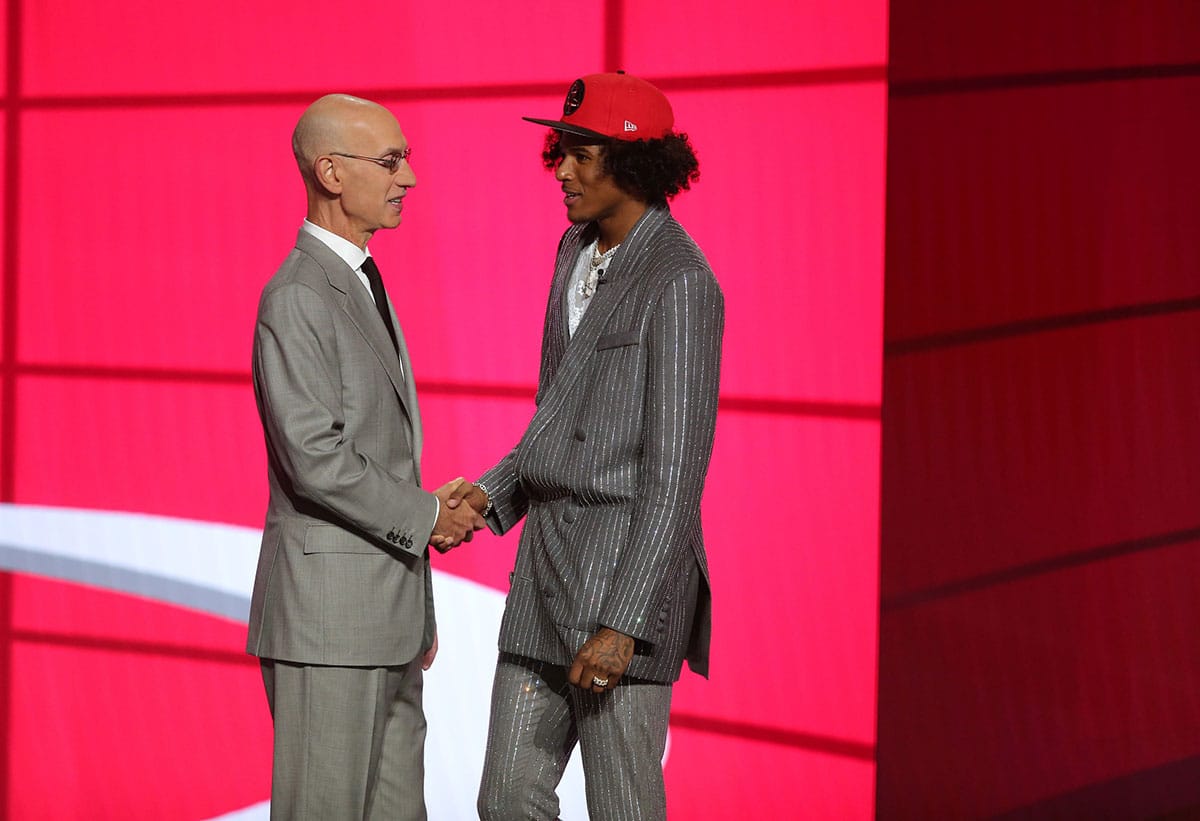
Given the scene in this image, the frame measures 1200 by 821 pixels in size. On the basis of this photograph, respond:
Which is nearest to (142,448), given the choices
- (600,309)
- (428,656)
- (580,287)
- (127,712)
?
(127,712)

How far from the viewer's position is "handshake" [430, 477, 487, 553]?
235 centimetres

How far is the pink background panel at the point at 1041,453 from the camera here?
126 inches

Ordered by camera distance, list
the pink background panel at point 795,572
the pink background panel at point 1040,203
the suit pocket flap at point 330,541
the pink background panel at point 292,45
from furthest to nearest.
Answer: the pink background panel at point 292,45
the pink background panel at point 795,572
the pink background panel at point 1040,203
the suit pocket flap at point 330,541

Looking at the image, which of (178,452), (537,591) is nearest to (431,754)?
(178,452)

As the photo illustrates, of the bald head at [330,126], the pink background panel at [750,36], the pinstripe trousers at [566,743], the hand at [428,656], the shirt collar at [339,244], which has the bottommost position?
the pinstripe trousers at [566,743]

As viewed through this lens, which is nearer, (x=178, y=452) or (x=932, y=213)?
(x=932, y=213)

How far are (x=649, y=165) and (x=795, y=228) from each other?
102 cm

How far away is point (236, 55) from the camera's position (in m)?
A: 3.67

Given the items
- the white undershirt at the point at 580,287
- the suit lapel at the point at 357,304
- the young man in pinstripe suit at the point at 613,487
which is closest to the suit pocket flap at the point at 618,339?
the young man in pinstripe suit at the point at 613,487

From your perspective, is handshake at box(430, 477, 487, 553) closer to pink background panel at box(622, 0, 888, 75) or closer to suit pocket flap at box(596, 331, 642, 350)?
suit pocket flap at box(596, 331, 642, 350)

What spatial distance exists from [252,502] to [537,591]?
1.62 m

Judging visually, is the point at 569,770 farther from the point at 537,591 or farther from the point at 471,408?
the point at 537,591

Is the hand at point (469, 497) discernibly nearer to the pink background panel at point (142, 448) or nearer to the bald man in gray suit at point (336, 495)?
the bald man in gray suit at point (336, 495)

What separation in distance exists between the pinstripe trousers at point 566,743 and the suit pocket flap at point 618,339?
0.58 metres
